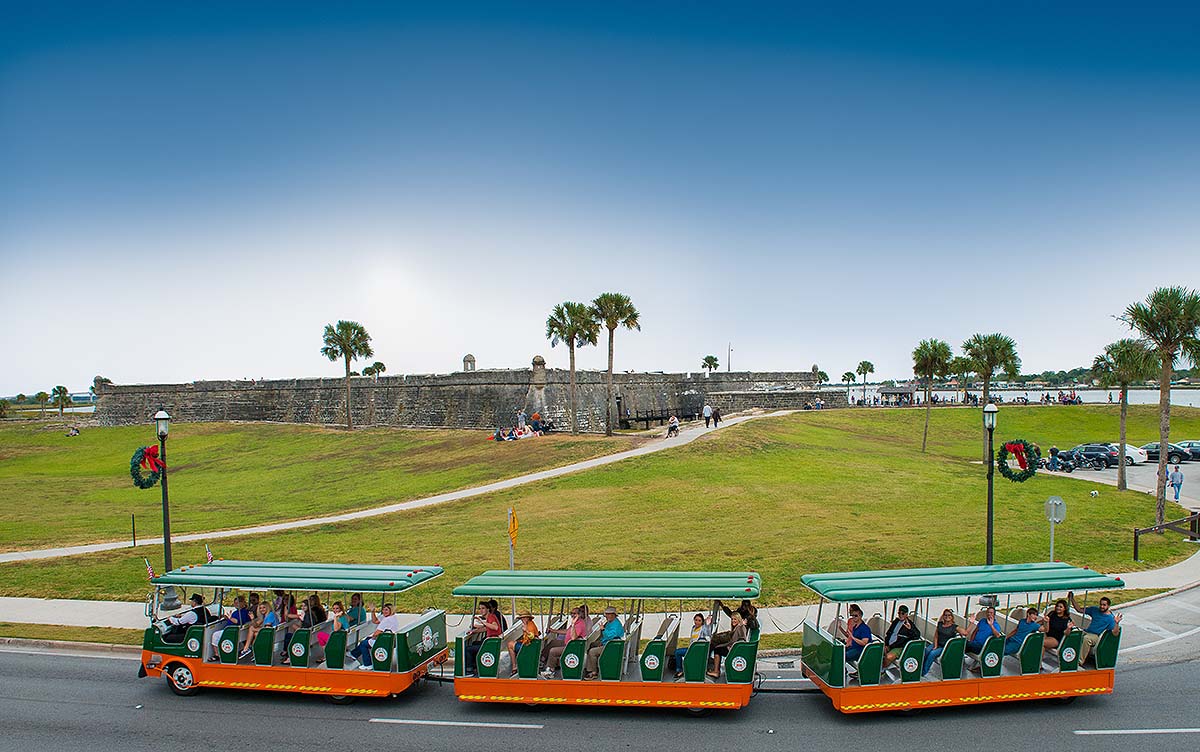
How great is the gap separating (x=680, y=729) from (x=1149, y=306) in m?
22.7

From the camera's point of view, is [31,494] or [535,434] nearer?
[31,494]

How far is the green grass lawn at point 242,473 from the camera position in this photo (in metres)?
30.9

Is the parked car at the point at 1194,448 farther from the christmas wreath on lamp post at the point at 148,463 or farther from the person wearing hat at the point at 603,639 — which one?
the christmas wreath on lamp post at the point at 148,463

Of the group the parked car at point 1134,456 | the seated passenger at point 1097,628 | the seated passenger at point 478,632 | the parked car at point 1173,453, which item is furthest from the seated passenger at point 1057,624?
the parked car at point 1173,453

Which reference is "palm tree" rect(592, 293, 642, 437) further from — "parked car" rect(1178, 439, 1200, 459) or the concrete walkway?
"parked car" rect(1178, 439, 1200, 459)

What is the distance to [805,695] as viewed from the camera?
1155 centimetres

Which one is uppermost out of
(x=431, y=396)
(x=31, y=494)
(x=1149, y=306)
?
(x=1149, y=306)

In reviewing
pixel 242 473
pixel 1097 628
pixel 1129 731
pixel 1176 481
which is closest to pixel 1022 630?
pixel 1097 628

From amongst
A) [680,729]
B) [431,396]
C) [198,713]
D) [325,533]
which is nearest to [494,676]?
[680,729]

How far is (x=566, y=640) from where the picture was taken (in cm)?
1124

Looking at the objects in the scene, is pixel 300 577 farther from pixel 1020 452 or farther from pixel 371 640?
pixel 1020 452

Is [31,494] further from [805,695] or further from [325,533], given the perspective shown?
[805,695]

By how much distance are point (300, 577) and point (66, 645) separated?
6.22 meters

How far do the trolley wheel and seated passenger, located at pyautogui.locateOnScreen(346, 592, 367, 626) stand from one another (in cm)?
251
